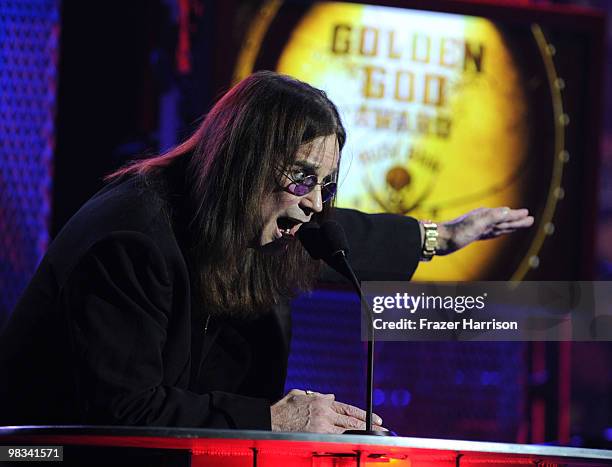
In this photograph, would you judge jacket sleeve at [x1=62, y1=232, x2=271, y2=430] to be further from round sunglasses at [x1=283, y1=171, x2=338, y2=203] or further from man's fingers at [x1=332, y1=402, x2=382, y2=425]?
round sunglasses at [x1=283, y1=171, x2=338, y2=203]

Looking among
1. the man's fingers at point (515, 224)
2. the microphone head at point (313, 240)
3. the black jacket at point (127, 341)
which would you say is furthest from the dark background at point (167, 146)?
the microphone head at point (313, 240)

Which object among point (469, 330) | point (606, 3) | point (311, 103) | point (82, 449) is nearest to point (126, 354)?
point (82, 449)

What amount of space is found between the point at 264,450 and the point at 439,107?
171 centimetres

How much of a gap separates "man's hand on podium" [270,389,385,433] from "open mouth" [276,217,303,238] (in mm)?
368

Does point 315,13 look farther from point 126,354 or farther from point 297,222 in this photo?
point 126,354

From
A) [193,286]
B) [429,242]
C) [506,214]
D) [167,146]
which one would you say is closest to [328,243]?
[193,286]

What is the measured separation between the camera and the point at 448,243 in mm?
2531

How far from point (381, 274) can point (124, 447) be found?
1.23 metres

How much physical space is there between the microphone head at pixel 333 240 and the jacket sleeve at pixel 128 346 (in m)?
0.29

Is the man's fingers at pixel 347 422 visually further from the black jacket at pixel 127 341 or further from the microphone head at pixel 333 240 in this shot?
the microphone head at pixel 333 240

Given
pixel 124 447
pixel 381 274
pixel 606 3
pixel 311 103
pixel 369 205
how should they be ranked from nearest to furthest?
pixel 124 447 < pixel 311 103 < pixel 381 274 < pixel 369 205 < pixel 606 3

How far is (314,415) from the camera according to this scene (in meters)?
1.74

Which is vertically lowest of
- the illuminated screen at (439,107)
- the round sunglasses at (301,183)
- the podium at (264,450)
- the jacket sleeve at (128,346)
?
the podium at (264,450)

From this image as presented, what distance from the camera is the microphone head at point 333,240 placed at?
1835 mm
